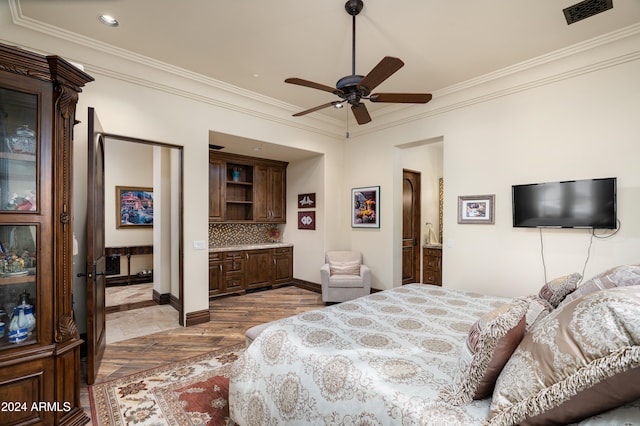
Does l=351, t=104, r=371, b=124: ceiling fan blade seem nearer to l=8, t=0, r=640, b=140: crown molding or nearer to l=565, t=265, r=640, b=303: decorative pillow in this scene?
l=8, t=0, r=640, b=140: crown molding

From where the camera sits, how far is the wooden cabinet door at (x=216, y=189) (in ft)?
17.4

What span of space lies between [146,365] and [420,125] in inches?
181

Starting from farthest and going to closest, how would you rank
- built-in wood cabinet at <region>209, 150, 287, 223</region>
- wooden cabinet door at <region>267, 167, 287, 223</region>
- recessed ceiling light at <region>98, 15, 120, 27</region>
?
wooden cabinet door at <region>267, 167, 287, 223</region>
built-in wood cabinet at <region>209, 150, 287, 223</region>
recessed ceiling light at <region>98, 15, 120, 27</region>

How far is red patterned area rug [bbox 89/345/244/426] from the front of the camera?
2061mm

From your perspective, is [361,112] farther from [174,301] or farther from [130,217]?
[130,217]

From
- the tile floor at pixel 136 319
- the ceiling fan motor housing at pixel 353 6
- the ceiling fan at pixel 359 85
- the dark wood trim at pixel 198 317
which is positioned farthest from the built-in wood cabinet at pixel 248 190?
the ceiling fan motor housing at pixel 353 6

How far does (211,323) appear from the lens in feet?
12.9

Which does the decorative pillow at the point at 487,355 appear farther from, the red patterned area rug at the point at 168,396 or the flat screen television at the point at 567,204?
the flat screen television at the point at 567,204

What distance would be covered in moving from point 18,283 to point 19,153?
2.72ft

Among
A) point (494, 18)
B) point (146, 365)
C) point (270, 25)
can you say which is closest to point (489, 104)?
point (494, 18)

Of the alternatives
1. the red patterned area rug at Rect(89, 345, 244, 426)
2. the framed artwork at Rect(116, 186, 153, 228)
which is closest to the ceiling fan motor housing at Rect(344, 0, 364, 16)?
the red patterned area rug at Rect(89, 345, 244, 426)

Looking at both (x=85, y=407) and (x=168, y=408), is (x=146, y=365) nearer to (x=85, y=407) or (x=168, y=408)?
(x=85, y=407)

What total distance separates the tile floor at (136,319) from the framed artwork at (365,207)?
330cm

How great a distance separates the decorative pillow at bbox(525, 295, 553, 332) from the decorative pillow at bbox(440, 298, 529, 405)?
1.85 ft
